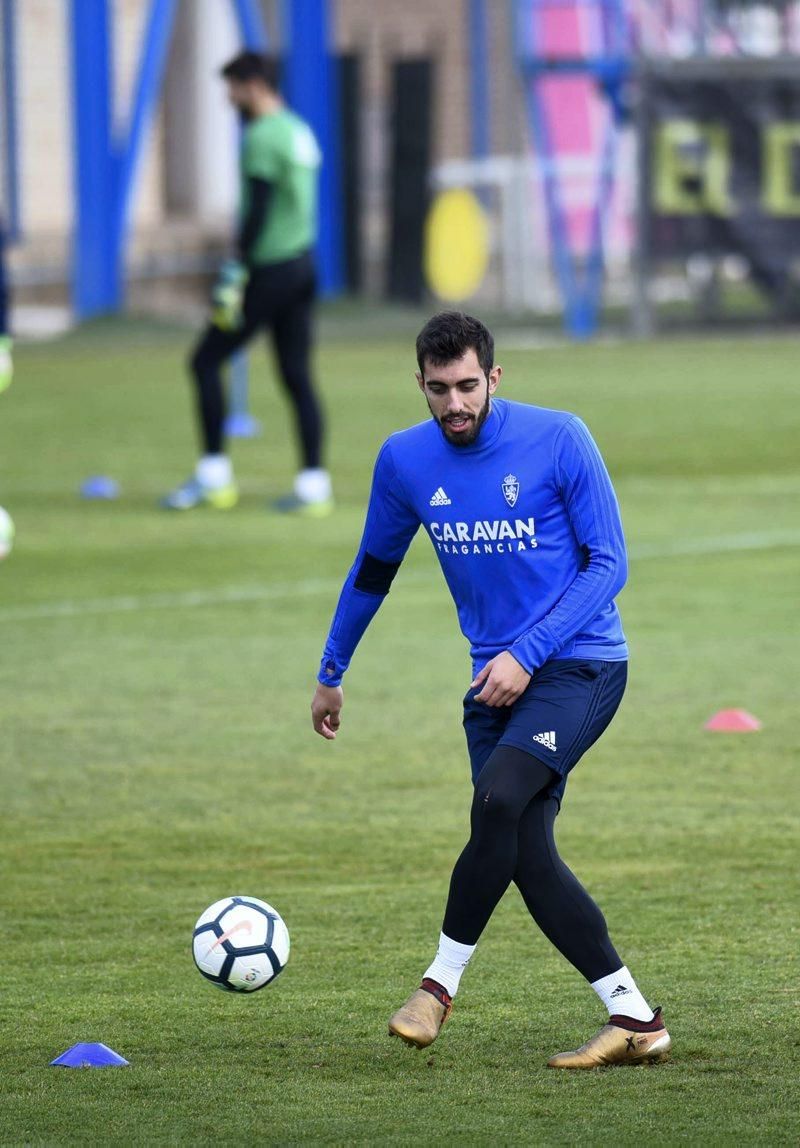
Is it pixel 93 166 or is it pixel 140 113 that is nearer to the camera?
pixel 93 166

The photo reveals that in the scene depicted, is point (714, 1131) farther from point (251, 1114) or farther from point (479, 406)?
point (479, 406)

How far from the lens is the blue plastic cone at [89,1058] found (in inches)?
186

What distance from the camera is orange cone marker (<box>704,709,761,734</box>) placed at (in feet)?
27.0

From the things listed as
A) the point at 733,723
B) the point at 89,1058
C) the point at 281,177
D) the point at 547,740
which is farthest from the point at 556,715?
the point at 281,177

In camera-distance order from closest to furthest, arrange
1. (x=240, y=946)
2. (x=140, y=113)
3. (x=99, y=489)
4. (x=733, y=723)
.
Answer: (x=240, y=946) < (x=733, y=723) < (x=99, y=489) < (x=140, y=113)

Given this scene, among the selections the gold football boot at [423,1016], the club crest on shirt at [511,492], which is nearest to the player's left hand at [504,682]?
the club crest on shirt at [511,492]

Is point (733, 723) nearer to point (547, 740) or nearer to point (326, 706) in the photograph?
point (326, 706)

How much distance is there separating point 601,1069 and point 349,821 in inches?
96.4

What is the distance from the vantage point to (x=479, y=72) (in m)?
37.2

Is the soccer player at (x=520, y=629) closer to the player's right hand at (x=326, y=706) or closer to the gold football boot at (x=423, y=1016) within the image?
the gold football boot at (x=423, y=1016)

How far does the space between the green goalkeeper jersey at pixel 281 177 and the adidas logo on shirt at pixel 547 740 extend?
9.16 meters

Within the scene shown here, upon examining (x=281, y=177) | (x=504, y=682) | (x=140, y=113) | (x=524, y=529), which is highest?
(x=140, y=113)

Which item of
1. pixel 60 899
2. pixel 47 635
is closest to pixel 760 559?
pixel 47 635

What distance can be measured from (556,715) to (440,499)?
1.83 ft
